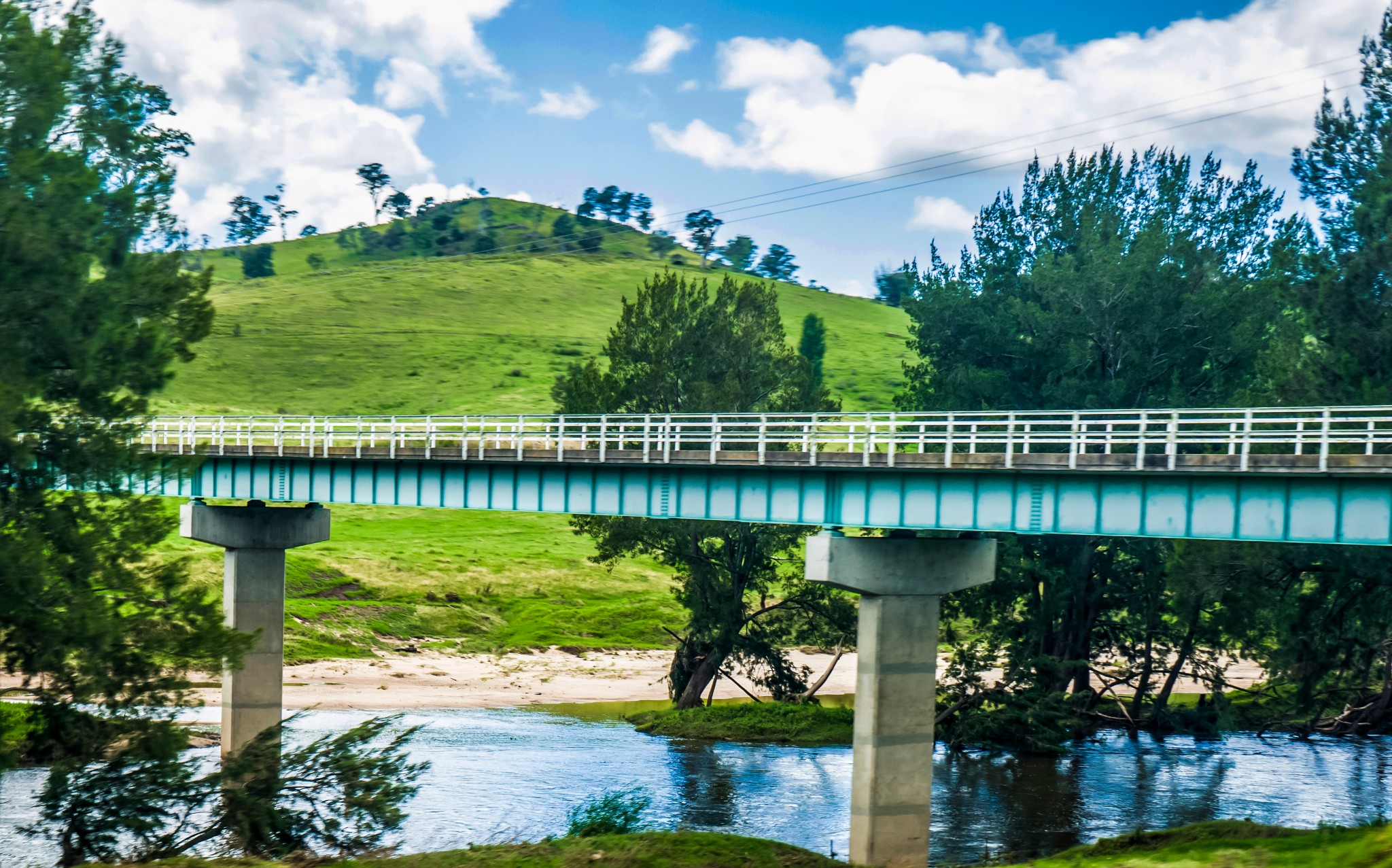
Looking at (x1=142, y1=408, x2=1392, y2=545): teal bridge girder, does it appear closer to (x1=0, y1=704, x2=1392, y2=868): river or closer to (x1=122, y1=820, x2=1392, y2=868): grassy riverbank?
(x1=122, y1=820, x2=1392, y2=868): grassy riverbank

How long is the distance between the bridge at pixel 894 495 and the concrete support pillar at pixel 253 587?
0.27ft

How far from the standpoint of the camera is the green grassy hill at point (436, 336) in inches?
4774

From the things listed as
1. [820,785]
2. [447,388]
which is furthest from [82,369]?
[447,388]

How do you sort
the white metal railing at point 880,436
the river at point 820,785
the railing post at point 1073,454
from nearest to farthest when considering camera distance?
the white metal railing at point 880,436 → the railing post at point 1073,454 → the river at point 820,785

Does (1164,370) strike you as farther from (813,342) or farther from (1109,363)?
(813,342)

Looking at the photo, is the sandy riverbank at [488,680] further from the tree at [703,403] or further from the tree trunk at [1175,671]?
the tree trunk at [1175,671]

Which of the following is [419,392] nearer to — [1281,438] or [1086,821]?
[1086,821]

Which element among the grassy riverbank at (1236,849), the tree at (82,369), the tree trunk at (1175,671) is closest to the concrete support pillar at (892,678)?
the grassy riverbank at (1236,849)

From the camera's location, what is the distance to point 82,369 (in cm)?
2575

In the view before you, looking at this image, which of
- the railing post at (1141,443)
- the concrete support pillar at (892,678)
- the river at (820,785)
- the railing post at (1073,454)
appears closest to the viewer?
the railing post at (1141,443)

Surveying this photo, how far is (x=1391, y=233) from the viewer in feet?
129

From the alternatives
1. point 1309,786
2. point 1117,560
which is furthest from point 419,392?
point 1309,786

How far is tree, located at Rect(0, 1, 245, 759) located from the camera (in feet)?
80.5

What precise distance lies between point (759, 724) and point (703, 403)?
12.5 m
